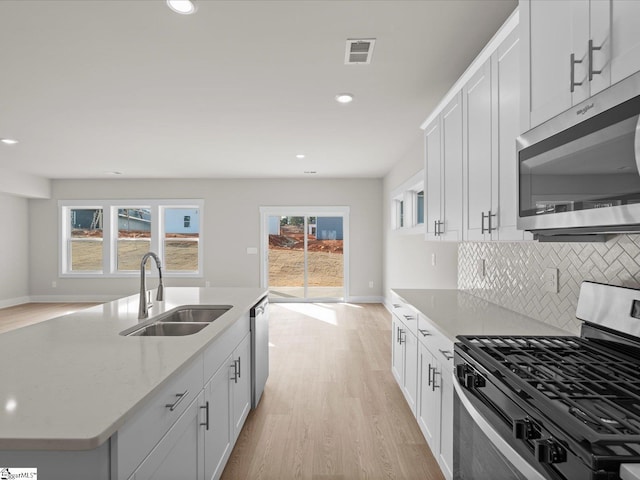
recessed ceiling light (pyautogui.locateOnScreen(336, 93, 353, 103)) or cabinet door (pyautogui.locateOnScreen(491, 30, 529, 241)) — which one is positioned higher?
recessed ceiling light (pyautogui.locateOnScreen(336, 93, 353, 103))

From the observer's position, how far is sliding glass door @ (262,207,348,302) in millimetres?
7586

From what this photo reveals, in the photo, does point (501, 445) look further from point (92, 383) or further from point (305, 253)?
point (305, 253)

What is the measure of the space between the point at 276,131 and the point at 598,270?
3568 mm

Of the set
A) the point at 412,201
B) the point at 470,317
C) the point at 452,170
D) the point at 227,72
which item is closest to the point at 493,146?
the point at 452,170

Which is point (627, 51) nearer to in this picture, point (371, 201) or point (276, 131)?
point (276, 131)

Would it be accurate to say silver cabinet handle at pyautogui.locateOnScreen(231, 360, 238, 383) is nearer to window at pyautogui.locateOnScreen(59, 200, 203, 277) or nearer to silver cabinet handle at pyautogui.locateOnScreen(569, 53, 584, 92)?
silver cabinet handle at pyautogui.locateOnScreen(569, 53, 584, 92)

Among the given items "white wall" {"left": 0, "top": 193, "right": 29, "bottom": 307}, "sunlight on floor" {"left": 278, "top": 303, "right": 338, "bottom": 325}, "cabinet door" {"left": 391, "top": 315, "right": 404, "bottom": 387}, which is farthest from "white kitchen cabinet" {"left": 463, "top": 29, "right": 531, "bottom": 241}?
"white wall" {"left": 0, "top": 193, "right": 29, "bottom": 307}

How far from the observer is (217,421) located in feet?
5.95

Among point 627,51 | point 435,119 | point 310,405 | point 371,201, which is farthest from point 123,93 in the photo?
point 371,201

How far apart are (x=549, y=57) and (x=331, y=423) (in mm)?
2532

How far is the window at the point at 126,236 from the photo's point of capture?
303 inches

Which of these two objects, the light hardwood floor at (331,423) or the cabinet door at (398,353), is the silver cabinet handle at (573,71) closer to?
the light hardwood floor at (331,423)

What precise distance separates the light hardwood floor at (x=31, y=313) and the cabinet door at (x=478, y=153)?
6.12 metres

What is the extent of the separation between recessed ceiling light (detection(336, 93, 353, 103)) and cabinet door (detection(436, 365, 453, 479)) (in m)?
A: 2.42
